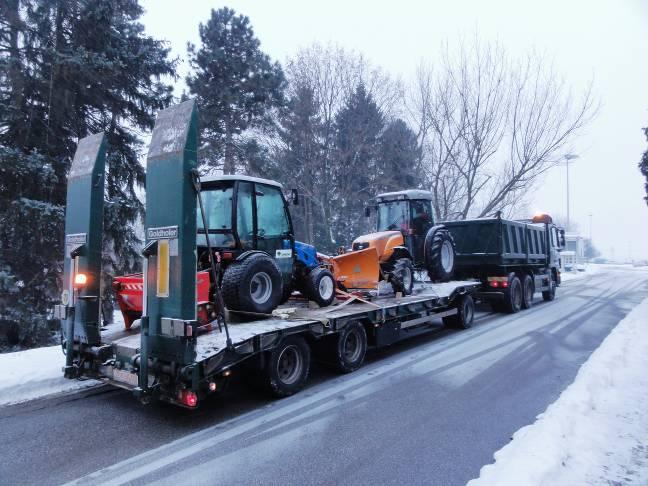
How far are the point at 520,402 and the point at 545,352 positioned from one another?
3.30 m

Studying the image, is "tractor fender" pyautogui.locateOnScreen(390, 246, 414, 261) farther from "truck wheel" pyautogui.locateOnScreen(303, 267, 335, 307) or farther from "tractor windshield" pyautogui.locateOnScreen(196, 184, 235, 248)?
"tractor windshield" pyautogui.locateOnScreen(196, 184, 235, 248)

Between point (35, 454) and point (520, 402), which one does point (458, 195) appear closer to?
point (520, 402)

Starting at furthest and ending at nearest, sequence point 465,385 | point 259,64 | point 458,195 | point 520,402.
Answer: point 458,195, point 259,64, point 465,385, point 520,402

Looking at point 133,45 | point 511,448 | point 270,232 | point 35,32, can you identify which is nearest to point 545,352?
point 511,448

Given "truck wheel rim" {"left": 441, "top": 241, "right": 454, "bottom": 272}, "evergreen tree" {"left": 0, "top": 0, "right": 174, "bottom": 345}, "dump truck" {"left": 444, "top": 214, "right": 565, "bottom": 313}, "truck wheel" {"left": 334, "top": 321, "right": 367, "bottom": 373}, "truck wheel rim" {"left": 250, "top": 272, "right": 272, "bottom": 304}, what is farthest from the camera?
"dump truck" {"left": 444, "top": 214, "right": 565, "bottom": 313}

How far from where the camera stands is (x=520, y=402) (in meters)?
5.83

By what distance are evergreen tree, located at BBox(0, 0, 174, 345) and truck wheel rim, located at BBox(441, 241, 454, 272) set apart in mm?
8129

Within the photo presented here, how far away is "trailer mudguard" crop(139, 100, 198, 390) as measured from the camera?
454cm

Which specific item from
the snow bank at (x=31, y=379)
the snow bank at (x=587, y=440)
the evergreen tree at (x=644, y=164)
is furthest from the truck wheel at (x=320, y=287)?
the evergreen tree at (x=644, y=164)

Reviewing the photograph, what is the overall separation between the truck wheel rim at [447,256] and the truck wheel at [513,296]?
105 inches

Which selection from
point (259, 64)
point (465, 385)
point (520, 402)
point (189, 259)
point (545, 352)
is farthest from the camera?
point (259, 64)

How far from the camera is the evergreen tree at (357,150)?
23.7 meters

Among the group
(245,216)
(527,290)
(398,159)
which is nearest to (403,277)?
(245,216)

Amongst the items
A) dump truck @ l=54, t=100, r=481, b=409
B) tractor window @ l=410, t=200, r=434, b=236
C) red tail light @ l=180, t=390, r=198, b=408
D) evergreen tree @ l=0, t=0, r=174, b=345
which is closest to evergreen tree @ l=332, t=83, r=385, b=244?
tractor window @ l=410, t=200, r=434, b=236
